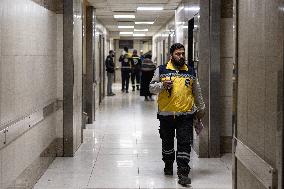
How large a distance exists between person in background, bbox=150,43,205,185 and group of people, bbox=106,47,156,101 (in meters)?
11.1

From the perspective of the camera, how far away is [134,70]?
22.2 m

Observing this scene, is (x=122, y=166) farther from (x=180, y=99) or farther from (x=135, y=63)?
(x=135, y=63)

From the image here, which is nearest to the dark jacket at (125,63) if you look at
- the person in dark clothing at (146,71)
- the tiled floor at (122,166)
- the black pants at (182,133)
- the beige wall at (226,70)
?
the person in dark clothing at (146,71)

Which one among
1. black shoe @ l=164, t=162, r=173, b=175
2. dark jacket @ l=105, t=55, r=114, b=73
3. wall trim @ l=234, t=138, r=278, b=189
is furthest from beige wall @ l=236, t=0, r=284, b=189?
Answer: dark jacket @ l=105, t=55, r=114, b=73

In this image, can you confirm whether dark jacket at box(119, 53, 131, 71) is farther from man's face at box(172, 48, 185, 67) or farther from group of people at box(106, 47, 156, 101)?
man's face at box(172, 48, 185, 67)

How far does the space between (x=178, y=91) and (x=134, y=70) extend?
637 inches

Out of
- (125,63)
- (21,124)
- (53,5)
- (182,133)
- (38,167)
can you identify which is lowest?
(38,167)

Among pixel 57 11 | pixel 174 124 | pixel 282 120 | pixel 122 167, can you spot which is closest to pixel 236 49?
pixel 282 120

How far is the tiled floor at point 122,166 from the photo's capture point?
19.7 feet

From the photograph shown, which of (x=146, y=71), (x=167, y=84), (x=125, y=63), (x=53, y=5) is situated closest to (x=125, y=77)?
(x=125, y=63)

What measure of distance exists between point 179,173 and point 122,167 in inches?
44.2

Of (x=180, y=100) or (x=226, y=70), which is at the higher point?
(x=226, y=70)

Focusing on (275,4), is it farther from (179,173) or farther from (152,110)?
(152,110)

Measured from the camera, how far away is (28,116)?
5.38 m
